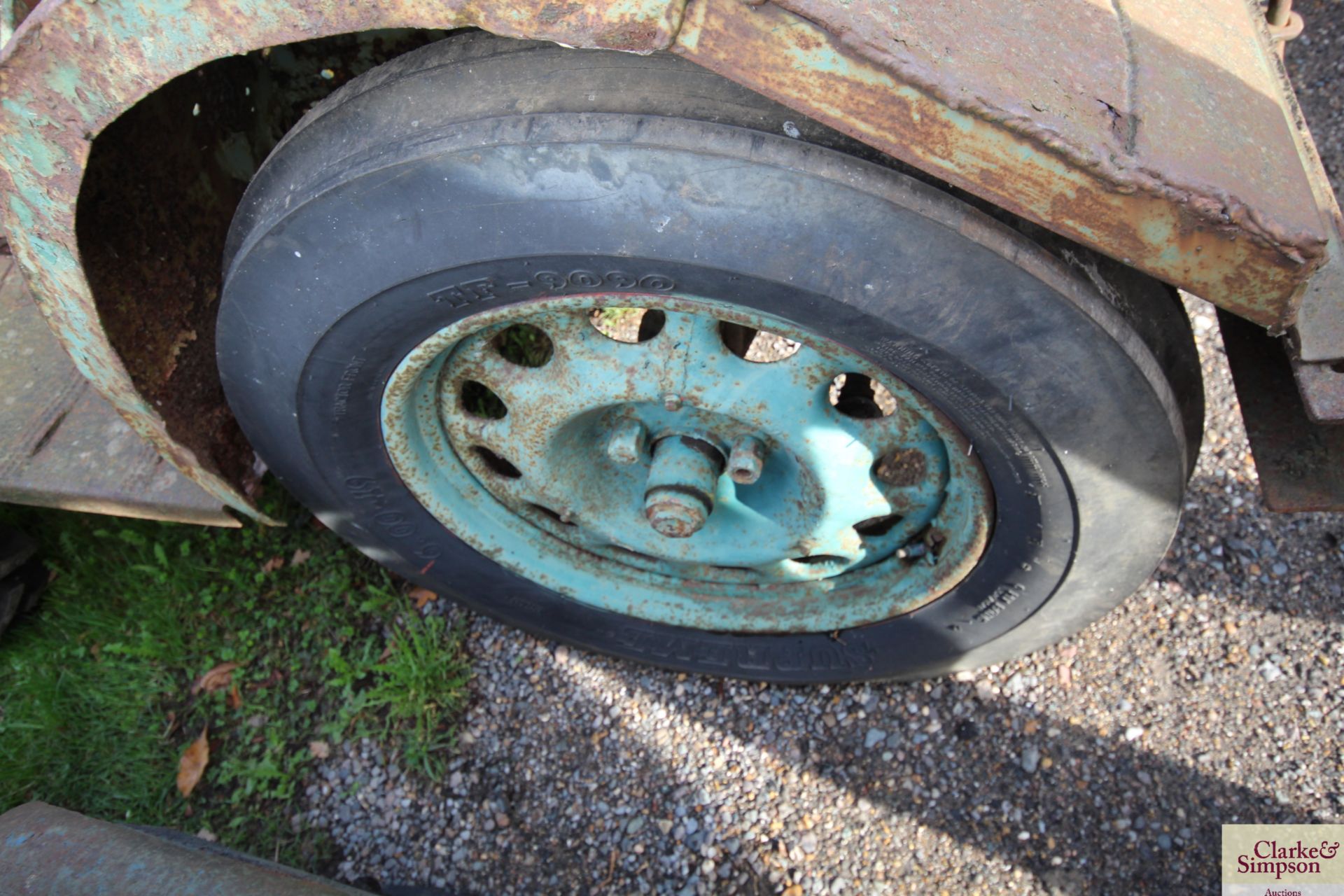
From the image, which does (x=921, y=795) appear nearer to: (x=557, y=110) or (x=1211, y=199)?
(x=1211, y=199)

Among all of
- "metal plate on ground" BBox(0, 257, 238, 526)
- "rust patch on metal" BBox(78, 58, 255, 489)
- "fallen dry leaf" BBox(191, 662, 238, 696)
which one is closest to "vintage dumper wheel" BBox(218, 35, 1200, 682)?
"rust patch on metal" BBox(78, 58, 255, 489)

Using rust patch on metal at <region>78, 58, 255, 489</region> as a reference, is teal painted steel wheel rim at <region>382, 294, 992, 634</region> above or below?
below

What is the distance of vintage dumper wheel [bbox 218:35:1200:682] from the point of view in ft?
4.43

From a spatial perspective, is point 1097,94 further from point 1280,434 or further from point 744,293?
point 1280,434

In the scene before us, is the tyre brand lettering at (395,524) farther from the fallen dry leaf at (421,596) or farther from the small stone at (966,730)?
the small stone at (966,730)

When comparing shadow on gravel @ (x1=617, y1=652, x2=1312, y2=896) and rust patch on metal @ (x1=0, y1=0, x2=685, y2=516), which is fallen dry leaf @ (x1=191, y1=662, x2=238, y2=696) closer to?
rust patch on metal @ (x1=0, y1=0, x2=685, y2=516)

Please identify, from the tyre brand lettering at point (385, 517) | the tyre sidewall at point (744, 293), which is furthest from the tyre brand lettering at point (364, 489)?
the tyre sidewall at point (744, 293)

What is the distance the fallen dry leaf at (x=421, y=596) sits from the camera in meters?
2.65

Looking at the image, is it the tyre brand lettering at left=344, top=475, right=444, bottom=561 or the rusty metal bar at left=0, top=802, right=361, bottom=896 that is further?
the tyre brand lettering at left=344, top=475, right=444, bottom=561

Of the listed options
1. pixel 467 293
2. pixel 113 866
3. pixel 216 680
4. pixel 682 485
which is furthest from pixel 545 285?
pixel 216 680

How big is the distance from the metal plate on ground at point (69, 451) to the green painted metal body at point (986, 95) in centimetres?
80

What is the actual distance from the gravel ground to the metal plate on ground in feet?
2.57

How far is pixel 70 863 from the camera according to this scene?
178cm

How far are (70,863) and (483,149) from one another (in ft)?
4.79
